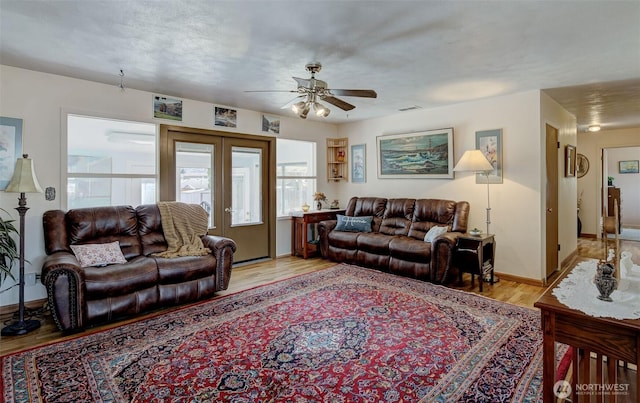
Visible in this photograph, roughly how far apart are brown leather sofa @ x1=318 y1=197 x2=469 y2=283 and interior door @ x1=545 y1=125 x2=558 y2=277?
3.47ft

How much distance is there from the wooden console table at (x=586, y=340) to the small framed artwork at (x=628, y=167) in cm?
992

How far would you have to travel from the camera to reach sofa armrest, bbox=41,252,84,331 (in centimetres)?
273

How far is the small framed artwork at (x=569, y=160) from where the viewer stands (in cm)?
509

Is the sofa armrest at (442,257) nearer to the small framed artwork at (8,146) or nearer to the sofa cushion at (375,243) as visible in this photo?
the sofa cushion at (375,243)

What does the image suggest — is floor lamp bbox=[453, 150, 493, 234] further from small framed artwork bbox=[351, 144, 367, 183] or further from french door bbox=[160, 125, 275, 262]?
french door bbox=[160, 125, 275, 262]

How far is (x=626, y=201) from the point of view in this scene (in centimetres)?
891

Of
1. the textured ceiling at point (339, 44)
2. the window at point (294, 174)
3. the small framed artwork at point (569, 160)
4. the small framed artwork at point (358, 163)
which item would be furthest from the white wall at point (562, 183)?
the window at point (294, 174)

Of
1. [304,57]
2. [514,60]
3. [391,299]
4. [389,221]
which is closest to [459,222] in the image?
[389,221]

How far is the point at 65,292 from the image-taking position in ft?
9.05

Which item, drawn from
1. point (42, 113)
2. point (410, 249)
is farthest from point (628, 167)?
point (42, 113)

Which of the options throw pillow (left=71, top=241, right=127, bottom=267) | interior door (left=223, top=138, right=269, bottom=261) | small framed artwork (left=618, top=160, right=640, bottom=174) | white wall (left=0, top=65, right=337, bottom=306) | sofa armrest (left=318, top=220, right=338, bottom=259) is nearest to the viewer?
throw pillow (left=71, top=241, right=127, bottom=267)

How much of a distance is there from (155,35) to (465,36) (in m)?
2.43

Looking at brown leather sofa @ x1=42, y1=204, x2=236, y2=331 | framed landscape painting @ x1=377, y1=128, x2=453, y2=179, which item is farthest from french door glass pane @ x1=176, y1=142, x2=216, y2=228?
framed landscape painting @ x1=377, y1=128, x2=453, y2=179

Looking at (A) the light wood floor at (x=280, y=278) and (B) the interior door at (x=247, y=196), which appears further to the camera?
(B) the interior door at (x=247, y=196)
